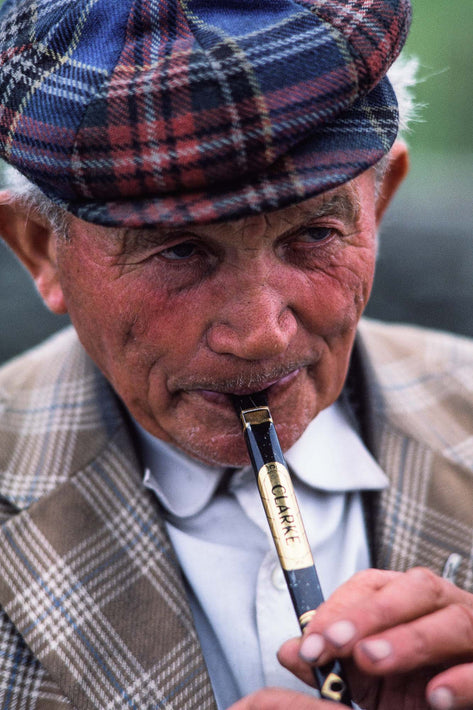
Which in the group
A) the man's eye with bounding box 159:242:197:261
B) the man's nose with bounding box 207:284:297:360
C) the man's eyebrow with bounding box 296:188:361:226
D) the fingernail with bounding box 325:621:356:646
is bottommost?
the fingernail with bounding box 325:621:356:646

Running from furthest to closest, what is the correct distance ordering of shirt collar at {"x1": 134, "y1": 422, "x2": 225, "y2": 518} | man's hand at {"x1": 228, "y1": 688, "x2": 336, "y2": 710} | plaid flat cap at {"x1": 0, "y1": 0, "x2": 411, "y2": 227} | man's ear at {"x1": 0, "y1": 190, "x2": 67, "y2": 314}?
shirt collar at {"x1": 134, "y1": 422, "x2": 225, "y2": 518}, man's ear at {"x1": 0, "y1": 190, "x2": 67, "y2": 314}, plaid flat cap at {"x1": 0, "y1": 0, "x2": 411, "y2": 227}, man's hand at {"x1": 228, "y1": 688, "x2": 336, "y2": 710}

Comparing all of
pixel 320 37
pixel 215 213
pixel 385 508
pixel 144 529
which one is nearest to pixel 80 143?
pixel 215 213

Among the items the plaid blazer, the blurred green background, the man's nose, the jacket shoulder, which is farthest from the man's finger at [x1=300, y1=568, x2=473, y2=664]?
the blurred green background

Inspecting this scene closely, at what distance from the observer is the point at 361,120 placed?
42.9 inches

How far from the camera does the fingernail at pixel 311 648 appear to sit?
0.84 meters

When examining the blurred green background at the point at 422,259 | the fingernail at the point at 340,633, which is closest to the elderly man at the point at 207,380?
→ the fingernail at the point at 340,633

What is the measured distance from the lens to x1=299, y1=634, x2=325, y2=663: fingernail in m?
0.84

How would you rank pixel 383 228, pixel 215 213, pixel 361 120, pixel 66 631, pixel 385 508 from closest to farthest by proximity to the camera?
1. pixel 215 213
2. pixel 361 120
3. pixel 66 631
4. pixel 385 508
5. pixel 383 228

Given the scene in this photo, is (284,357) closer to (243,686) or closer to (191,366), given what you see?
(191,366)

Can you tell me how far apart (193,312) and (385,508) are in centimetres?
70

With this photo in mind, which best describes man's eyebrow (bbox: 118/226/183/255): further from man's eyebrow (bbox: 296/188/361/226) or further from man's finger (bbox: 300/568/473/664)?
man's finger (bbox: 300/568/473/664)

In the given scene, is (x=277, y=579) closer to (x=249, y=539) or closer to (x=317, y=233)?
(x=249, y=539)

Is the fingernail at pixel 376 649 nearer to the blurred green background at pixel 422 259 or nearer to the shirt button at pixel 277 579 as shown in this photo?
the shirt button at pixel 277 579

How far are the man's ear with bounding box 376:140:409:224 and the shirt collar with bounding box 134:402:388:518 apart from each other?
1.60 feet
